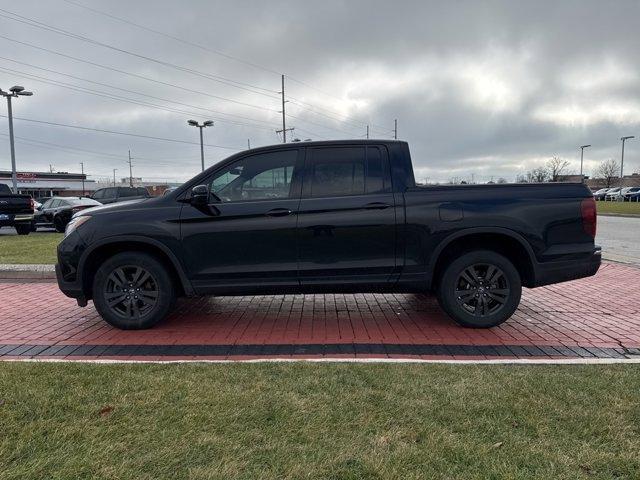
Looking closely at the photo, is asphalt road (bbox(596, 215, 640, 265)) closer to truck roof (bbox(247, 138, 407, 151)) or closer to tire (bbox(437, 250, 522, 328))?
tire (bbox(437, 250, 522, 328))

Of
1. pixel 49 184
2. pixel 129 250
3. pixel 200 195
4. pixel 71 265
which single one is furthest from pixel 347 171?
pixel 49 184

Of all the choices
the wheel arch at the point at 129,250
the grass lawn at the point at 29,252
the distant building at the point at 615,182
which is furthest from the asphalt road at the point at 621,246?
the distant building at the point at 615,182

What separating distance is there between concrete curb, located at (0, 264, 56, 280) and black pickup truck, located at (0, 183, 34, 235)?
9.13 m

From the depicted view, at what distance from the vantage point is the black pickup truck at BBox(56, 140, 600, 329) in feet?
15.6

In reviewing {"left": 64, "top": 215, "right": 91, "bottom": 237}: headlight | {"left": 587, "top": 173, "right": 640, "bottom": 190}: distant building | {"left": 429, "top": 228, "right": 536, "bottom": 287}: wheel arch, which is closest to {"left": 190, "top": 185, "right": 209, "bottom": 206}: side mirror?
{"left": 64, "top": 215, "right": 91, "bottom": 237}: headlight

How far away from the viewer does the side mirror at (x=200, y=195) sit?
468 centimetres

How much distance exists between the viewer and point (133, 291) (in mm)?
4984

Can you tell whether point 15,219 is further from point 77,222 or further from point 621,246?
point 621,246

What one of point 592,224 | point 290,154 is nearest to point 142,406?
point 290,154

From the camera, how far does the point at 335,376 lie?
11.6 ft

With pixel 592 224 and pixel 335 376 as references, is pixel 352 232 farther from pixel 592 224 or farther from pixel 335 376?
pixel 592 224

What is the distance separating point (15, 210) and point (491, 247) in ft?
53.0

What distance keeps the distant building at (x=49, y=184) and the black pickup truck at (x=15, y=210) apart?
62532mm

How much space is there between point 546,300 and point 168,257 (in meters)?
4.84
